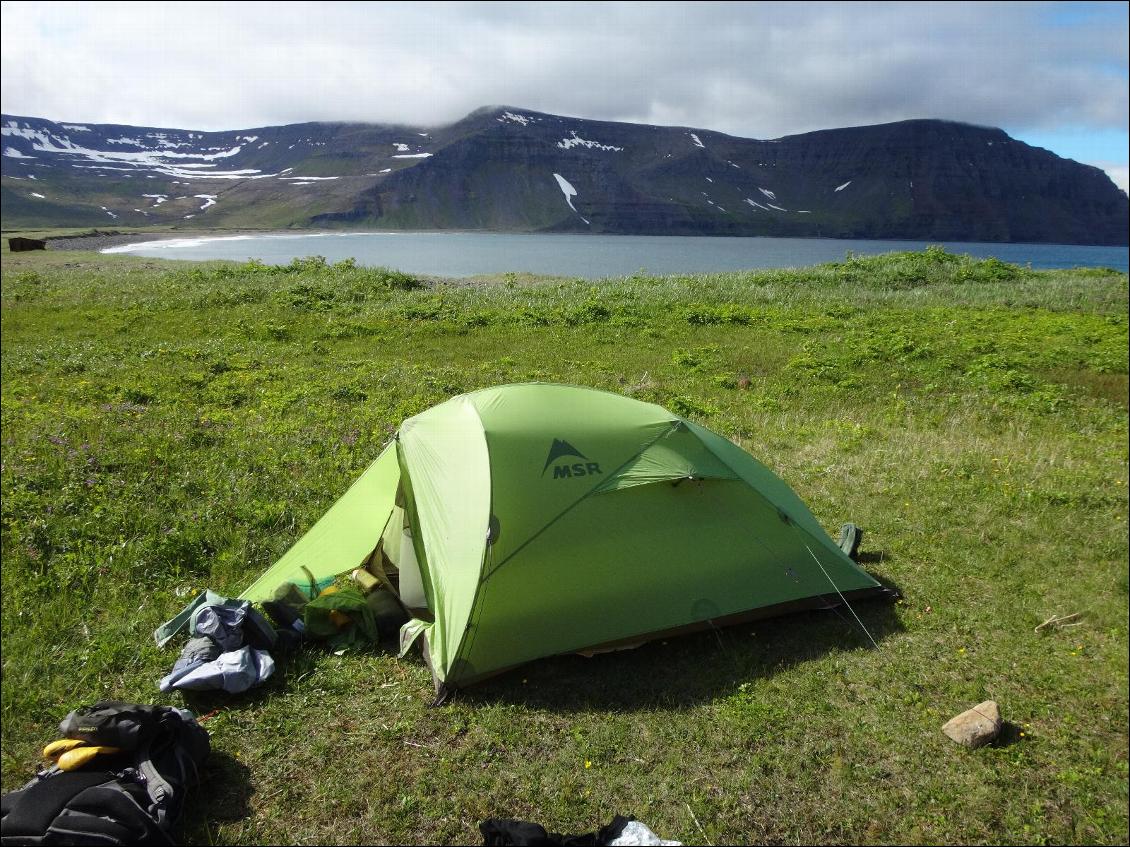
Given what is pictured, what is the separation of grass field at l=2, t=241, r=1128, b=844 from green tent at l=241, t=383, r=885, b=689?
1.18ft

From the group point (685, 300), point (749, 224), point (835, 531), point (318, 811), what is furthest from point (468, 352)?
point (749, 224)

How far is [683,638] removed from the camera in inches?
250

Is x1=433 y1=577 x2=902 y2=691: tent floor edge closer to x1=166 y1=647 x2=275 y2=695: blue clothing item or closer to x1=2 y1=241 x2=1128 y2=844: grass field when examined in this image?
x1=2 y1=241 x2=1128 y2=844: grass field

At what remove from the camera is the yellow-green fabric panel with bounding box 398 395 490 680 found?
18.9 feet

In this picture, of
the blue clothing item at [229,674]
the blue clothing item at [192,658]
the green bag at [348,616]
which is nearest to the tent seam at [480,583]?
the green bag at [348,616]

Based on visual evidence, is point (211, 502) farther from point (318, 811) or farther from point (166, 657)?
point (318, 811)

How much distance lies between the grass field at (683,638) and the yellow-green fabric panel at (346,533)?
590 millimetres

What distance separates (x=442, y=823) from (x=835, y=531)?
596 cm

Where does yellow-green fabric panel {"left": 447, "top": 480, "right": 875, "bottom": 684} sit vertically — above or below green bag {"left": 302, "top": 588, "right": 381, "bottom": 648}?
above

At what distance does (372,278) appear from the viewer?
3009 cm

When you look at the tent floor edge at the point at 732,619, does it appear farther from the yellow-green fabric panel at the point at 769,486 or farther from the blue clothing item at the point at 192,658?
the blue clothing item at the point at 192,658

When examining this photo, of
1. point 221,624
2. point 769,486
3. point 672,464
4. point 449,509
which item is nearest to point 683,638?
point 672,464

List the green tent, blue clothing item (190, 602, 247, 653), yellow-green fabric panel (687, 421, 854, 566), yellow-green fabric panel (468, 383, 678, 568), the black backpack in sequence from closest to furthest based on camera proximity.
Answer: the black backpack, blue clothing item (190, 602, 247, 653), the green tent, yellow-green fabric panel (468, 383, 678, 568), yellow-green fabric panel (687, 421, 854, 566)

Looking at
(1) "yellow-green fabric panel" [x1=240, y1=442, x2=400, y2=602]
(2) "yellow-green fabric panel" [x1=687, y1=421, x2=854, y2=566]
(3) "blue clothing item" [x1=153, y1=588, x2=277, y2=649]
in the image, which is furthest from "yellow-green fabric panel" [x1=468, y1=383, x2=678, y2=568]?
(3) "blue clothing item" [x1=153, y1=588, x2=277, y2=649]
